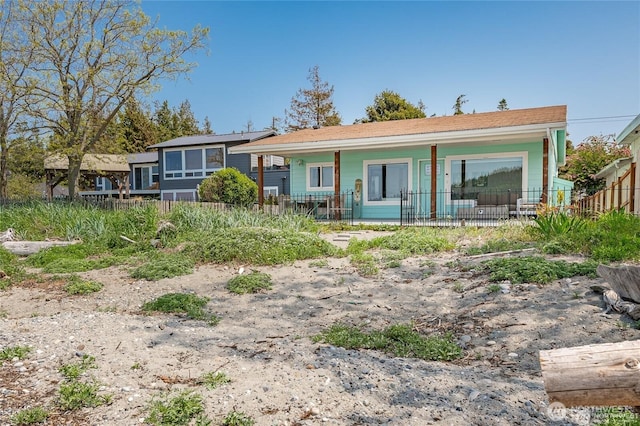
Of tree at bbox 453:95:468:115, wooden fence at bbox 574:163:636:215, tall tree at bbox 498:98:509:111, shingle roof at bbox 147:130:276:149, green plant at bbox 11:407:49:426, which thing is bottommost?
green plant at bbox 11:407:49:426

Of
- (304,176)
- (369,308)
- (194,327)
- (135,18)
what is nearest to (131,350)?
(194,327)

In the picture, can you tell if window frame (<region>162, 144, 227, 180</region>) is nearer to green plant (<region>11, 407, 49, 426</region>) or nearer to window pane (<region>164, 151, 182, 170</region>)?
window pane (<region>164, 151, 182, 170</region>)

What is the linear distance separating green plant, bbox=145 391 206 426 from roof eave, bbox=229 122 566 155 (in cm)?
1083

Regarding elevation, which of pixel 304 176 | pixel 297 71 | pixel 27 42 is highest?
pixel 297 71

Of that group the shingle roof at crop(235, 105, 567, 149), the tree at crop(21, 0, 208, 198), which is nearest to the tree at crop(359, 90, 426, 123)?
the shingle roof at crop(235, 105, 567, 149)

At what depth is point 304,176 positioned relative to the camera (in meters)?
16.7

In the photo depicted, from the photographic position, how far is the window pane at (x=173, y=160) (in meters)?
25.9

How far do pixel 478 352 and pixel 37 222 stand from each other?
1197 centimetres

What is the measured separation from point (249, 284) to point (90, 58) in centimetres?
1401

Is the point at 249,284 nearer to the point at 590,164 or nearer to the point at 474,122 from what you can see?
the point at 474,122

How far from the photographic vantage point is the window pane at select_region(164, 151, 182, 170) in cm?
2588

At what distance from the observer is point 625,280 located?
3.65 m

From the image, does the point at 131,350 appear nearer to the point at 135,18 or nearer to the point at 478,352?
the point at 478,352

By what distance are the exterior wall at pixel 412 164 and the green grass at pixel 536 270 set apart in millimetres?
8075
